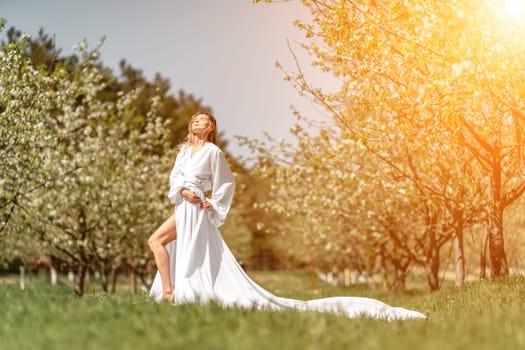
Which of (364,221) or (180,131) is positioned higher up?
(180,131)

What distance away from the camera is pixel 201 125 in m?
9.94

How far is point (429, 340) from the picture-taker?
5.95 m

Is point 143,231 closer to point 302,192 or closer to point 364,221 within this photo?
point 302,192

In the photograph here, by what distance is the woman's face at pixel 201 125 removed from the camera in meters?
9.94

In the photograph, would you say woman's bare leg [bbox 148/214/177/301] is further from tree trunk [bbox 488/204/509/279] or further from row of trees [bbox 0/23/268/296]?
tree trunk [bbox 488/204/509/279]

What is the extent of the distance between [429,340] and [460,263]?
37.5 feet

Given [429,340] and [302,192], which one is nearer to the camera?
[429,340]

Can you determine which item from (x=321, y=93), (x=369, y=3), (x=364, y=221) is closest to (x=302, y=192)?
(x=364, y=221)

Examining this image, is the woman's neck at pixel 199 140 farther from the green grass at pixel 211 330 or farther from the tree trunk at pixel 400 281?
the tree trunk at pixel 400 281

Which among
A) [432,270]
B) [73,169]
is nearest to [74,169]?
[73,169]

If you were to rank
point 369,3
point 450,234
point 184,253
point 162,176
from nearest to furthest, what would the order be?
point 184,253 < point 369,3 < point 450,234 < point 162,176

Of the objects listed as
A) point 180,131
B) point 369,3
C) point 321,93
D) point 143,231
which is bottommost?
point 143,231

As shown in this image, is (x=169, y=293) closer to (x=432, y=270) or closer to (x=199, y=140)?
(x=199, y=140)

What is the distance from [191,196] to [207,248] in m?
0.71
